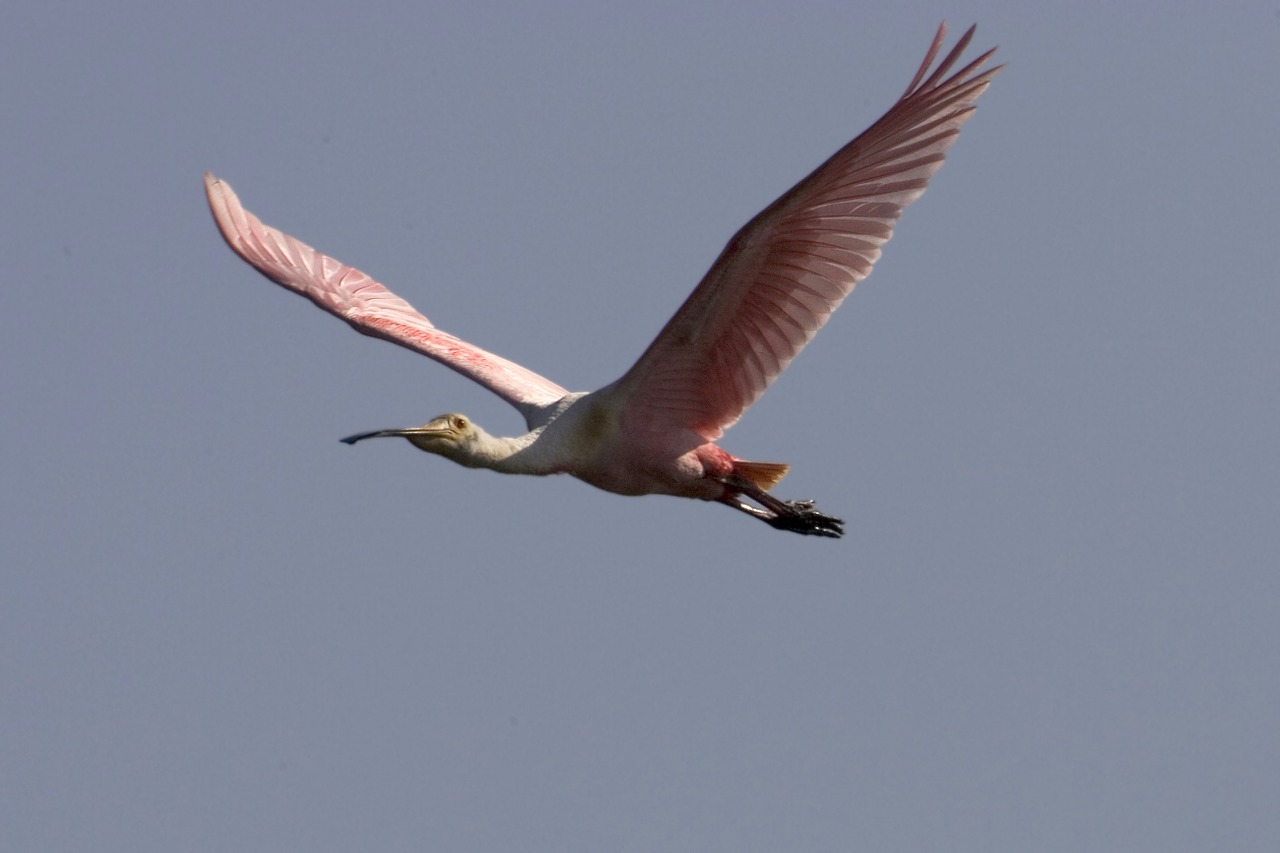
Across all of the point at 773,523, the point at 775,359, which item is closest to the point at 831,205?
the point at 775,359

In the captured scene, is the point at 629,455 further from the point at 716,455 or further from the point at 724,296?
the point at 724,296

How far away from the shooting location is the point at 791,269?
1315cm

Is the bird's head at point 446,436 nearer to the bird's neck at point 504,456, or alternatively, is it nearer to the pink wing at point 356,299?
the bird's neck at point 504,456

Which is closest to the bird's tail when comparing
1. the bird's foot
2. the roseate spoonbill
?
the roseate spoonbill

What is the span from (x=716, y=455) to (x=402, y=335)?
351 cm

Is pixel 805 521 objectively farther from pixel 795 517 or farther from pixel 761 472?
pixel 761 472

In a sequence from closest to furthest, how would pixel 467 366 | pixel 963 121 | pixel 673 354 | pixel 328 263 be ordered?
pixel 963 121 → pixel 673 354 → pixel 467 366 → pixel 328 263

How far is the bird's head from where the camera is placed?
46.1 feet

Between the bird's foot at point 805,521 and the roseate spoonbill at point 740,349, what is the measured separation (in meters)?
0.01

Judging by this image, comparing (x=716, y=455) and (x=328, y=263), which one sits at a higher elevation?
(x=328, y=263)

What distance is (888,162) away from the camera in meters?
12.7

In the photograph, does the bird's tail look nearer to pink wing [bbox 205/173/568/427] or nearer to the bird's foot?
the bird's foot

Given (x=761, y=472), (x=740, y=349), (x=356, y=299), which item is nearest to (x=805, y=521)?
(x=761, y=472)

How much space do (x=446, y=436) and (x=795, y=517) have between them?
107 inches
